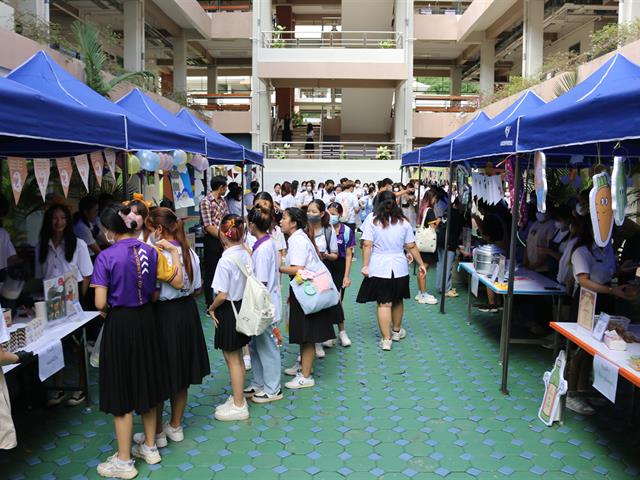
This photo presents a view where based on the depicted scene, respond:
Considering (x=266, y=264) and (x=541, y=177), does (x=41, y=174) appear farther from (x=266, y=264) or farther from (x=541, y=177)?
(x=541, y=177)

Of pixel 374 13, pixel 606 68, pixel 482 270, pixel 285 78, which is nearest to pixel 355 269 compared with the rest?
pixel 482 270

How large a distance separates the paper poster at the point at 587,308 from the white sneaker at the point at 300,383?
2.36m

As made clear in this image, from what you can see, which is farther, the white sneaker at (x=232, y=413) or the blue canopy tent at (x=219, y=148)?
the blue canopy tent at (x=219, y=148)

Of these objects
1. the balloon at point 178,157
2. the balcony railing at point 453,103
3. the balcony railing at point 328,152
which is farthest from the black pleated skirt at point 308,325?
the balcony railing at point 453,103

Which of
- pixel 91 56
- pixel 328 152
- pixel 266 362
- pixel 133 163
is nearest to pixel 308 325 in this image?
pixel 266 362

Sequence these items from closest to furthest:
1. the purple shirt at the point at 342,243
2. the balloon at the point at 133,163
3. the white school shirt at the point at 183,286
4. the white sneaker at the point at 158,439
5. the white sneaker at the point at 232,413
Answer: the white school shirt at the point at 183,286, the white sneaker at the point at 158,439, the white sneaker at the point at 232,413, the purple shirt at the point at 342,243, the balloon at the point at 133,163

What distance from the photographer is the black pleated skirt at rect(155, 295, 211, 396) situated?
12.2 feet

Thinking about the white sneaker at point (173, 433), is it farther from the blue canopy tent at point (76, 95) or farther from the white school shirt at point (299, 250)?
the blue canopy tent at point (76, 95)

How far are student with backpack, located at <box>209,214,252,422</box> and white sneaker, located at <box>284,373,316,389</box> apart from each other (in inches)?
28.6

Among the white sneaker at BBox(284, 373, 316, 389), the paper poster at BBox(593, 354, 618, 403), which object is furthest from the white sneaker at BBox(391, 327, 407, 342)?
the paper poster at BBox(593, 354, 618, 403)

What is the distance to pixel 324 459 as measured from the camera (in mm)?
3844

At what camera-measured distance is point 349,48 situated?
2222cm

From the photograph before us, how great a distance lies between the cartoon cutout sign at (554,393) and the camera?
4262 millimetres

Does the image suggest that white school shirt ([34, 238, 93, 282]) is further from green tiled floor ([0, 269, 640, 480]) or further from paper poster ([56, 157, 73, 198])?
green tiled floor ([0, 269, 640, 480])
